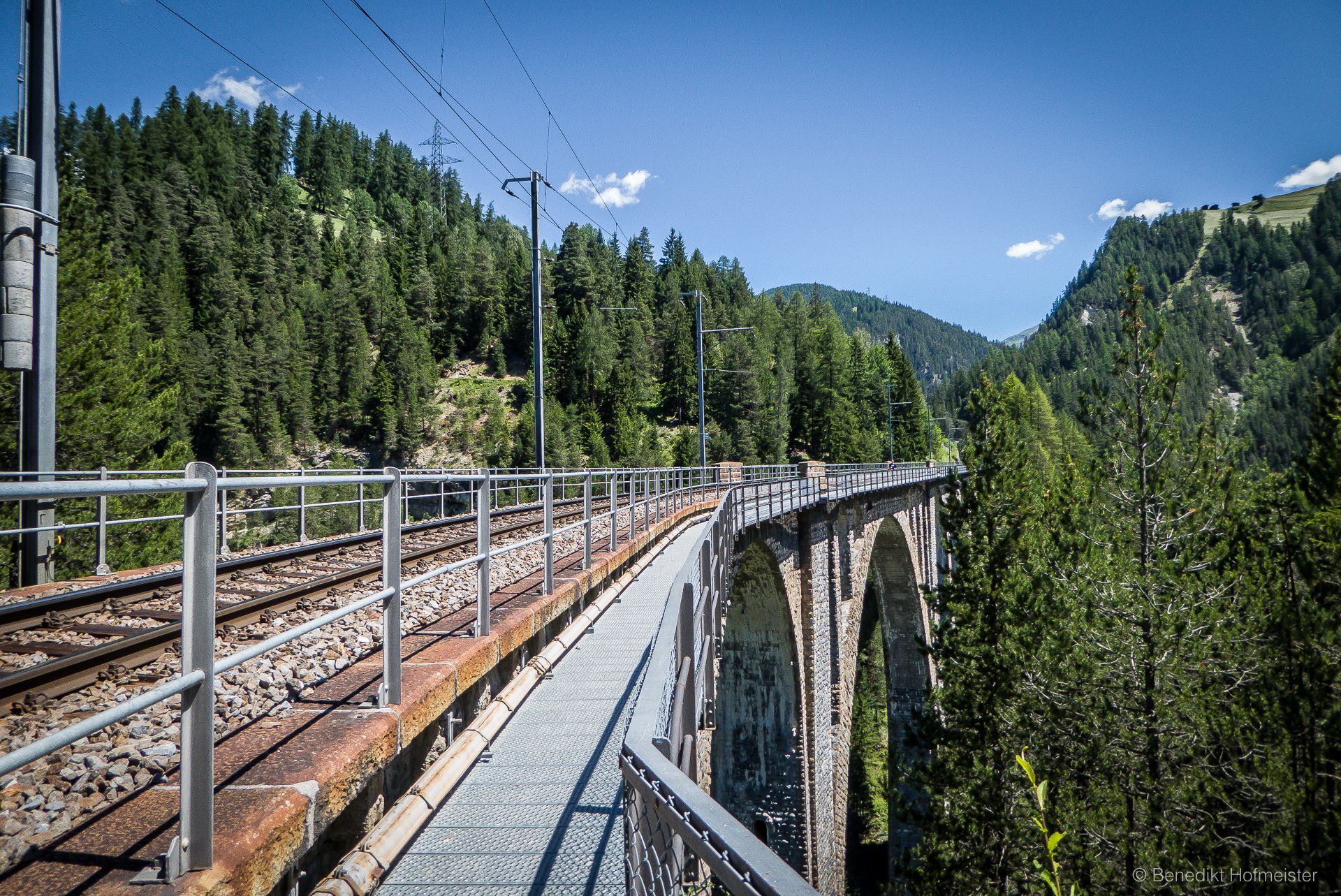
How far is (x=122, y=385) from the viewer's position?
20.8 metres

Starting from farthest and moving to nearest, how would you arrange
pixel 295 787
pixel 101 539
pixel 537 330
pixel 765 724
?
pixel 765 724 < pixel 537 330 < pixel 101 539 < pixel 295 787

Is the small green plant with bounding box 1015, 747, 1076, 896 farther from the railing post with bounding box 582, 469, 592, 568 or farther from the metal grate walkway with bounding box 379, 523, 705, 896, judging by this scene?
the railing post with bounding box 582, 469, 592, 568

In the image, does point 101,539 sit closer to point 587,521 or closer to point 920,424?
point 587,521

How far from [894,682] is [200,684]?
3520 cm

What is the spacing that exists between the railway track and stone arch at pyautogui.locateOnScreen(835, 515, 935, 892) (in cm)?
1615

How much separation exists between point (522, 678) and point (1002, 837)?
18.7 metres

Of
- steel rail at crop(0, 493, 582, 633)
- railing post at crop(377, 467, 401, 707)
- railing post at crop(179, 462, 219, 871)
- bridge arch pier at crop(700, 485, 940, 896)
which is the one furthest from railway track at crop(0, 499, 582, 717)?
bridge arch pier at crop(700, 485, 940, 896)

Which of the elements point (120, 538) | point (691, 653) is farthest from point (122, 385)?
point (691, 653)

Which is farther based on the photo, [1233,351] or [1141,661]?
[1233,351]

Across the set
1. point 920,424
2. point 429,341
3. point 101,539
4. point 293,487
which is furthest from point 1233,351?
point 101,539

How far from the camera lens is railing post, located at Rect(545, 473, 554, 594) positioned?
5.49 m

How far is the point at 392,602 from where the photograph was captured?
3062mm

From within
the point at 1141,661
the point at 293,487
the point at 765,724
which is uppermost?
the point at 293,487

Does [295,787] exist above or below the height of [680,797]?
below
